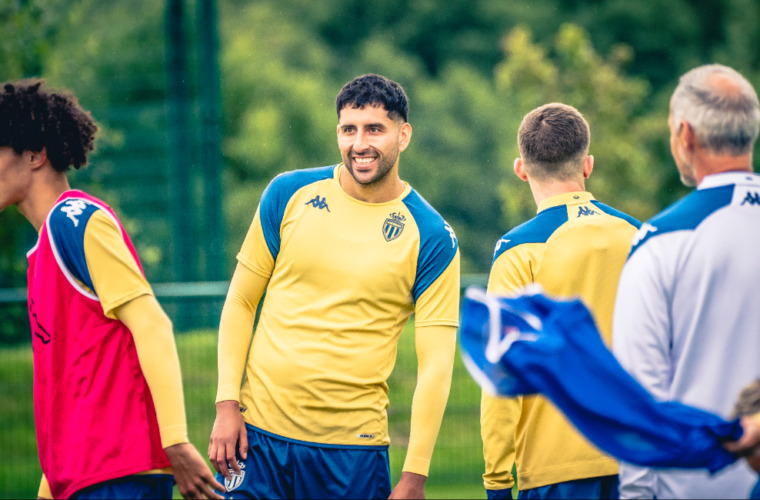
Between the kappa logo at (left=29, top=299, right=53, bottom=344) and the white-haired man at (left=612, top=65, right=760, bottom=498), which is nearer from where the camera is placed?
the white-haired man at (left=612, top=65, right=760, bottom=498)

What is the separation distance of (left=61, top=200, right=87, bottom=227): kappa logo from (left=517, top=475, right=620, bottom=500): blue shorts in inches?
88.3

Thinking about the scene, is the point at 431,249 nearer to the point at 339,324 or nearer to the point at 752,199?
the point at 339,324

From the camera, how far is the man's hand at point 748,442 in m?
2.62

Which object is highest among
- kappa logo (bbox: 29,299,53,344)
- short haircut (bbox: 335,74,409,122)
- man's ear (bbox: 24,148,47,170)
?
short haircut (bbox: 335,74,409,122)

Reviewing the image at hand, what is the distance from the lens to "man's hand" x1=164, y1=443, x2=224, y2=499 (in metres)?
3.61

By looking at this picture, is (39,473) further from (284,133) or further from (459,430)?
(284,133)

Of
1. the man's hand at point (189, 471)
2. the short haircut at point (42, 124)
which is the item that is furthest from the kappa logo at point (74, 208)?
the man's hand at point (189, 471)

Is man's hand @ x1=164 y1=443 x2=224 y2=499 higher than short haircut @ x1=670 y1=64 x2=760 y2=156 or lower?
lower

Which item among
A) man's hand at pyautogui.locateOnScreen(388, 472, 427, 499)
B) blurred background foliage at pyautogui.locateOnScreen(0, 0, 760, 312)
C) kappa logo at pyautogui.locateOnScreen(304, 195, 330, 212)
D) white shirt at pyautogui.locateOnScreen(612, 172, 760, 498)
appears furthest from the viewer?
blurred background foliage at pyautogui.locateOnScreen(0, 0, 760, 312)

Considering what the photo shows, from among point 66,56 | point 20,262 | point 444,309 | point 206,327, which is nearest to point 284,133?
point 66,56

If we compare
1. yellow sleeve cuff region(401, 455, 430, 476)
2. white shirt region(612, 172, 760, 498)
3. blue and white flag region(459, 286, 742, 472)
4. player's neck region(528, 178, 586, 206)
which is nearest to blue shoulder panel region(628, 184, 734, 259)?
white shirt region(612, 172, 760, 498)

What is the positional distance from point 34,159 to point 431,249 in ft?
5.94

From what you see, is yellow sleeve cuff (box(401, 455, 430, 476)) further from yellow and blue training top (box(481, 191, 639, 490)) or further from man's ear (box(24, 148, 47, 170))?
man's ear (box(24, 148, 47, 170))

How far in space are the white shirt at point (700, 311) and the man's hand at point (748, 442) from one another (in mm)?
387
